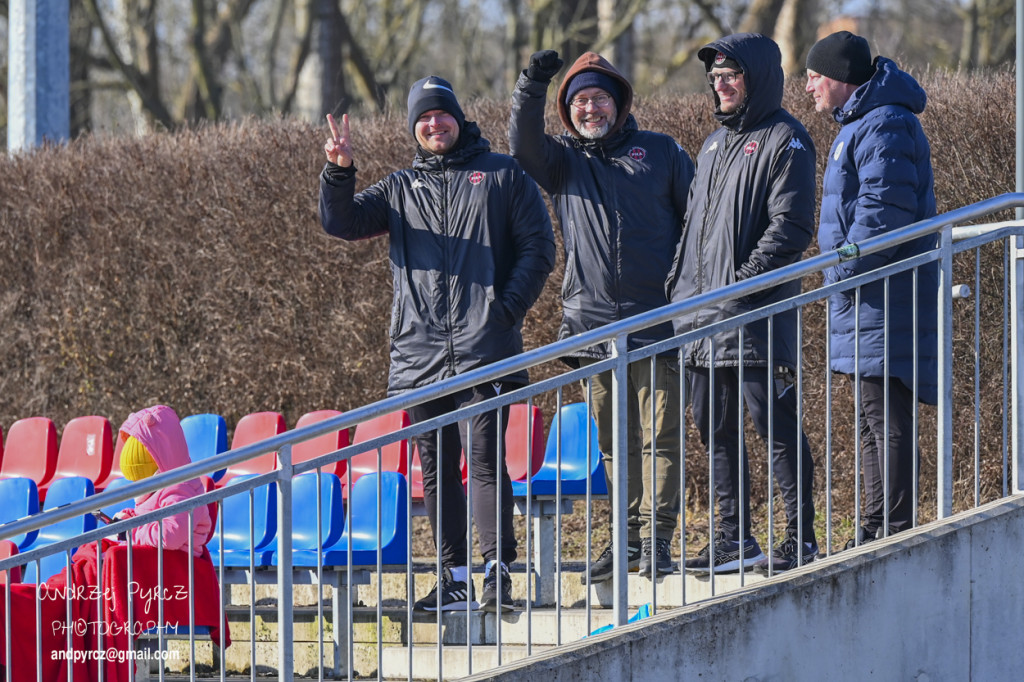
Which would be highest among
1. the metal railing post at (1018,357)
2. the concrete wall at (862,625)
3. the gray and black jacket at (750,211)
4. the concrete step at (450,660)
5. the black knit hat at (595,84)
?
the black knit hat at (595,84)

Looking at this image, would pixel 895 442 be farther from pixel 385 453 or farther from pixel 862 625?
pixel 385 453

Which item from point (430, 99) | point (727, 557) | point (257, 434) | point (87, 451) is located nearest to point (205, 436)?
point (257, 434)

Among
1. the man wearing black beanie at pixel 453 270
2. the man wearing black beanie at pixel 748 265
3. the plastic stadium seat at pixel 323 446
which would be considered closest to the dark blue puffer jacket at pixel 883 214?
the man wearing black beanie at pixel 748 265

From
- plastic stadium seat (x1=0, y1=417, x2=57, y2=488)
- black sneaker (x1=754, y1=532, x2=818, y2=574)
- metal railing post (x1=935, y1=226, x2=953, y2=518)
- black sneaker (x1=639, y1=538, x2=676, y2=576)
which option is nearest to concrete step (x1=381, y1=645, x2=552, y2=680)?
black sneaker (x1=639, y1=538, x2=676, y2=576)

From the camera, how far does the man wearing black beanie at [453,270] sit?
5285 millimetres

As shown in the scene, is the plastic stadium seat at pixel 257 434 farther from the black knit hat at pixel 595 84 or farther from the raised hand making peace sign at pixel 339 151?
the black knit hat at pixel 595 84

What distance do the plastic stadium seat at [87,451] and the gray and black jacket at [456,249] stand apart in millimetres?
2528

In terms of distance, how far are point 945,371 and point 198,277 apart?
17.9ft

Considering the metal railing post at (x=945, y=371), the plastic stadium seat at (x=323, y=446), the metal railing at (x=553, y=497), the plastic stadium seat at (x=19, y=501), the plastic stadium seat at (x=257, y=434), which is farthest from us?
the plastic stadium seat at (x=257, y=434)

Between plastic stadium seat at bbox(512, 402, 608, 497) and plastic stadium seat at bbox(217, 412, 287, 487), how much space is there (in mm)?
1614

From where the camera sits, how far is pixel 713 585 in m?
4.62

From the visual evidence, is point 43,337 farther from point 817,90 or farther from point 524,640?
point 817,90

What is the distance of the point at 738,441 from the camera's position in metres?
4.86

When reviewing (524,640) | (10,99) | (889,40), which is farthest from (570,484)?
(889,40)
